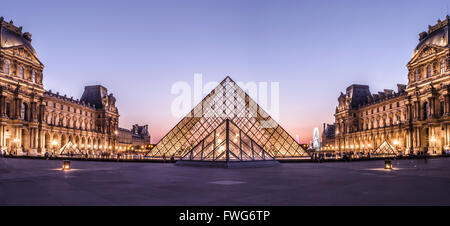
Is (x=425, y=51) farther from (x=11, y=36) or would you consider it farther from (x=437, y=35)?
(x=11, y=36)

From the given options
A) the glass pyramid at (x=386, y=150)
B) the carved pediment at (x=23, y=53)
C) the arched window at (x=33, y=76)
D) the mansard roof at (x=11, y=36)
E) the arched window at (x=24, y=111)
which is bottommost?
the glass pyramid at (x=386, y=150)

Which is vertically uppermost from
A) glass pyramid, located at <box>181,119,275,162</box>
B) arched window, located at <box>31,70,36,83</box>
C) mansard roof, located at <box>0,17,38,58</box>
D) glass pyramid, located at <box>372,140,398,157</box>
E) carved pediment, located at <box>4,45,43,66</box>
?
mansard roof, located at <box>0,17,38,58</box>

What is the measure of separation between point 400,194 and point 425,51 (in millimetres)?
46869

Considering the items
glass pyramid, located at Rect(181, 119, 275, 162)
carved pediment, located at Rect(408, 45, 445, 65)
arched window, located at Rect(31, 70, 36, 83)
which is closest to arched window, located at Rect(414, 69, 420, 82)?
carved pediment, located at Rect(408, 45, 445, 65)

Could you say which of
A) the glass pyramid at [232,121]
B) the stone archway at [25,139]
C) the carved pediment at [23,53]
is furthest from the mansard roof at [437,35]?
the stone archway at [25,139]

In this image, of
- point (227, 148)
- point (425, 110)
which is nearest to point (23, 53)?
point (227, 148)

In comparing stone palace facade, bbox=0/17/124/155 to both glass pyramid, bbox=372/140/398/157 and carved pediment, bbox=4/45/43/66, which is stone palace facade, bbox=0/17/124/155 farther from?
glass pyramid, bbox=372/140/398/157

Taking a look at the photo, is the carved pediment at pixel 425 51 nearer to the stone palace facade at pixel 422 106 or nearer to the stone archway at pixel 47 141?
the stone palace facade at pixel 422 106

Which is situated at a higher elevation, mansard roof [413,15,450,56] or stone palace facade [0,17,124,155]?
mansard roof [413,15,450,56]

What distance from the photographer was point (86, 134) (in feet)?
220

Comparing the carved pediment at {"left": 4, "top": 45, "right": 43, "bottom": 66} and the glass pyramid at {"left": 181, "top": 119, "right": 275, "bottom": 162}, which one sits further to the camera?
the carved pediment at {"left": 4, "top": 45, "right": 43, "bottom": 66}

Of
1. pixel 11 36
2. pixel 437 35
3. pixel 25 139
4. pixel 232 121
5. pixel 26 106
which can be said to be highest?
pixel 437 35

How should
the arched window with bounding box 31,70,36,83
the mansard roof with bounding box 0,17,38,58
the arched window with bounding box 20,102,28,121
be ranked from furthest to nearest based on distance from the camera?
1. the arched window with bounding box 31,70,36,83
2. the arched window with bounding box 20,102,28,121
3. the mansard roof with bounding box 0,17,38,58
